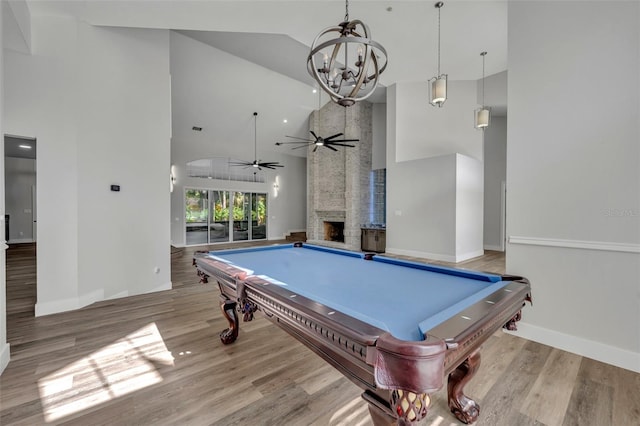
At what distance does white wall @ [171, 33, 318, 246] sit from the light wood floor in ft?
18.7

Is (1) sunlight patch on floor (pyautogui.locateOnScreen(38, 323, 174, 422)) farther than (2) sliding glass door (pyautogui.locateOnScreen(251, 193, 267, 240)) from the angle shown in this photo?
No

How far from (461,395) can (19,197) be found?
1255cm

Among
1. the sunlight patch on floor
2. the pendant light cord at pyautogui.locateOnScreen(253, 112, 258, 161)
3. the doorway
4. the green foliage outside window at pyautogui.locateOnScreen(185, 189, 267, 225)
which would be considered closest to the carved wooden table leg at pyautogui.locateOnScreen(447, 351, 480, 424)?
the sunlight patch on floor

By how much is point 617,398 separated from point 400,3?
15.1ft

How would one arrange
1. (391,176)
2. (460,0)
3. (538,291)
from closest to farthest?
1. (538,291)
2. (460,0)
3. (391,176)

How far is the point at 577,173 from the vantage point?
7.58ft

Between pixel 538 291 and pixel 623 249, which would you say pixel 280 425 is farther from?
pixel 623 249

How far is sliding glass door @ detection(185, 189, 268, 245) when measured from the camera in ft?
29.6

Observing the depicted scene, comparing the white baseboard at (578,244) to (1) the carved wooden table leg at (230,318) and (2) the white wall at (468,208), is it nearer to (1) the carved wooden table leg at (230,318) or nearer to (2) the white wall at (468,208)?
(1) the carved wooden table leg at (230,318)

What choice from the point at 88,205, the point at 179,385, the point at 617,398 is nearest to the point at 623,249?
the point at 617,398

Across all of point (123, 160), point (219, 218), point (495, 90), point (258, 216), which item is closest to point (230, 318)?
point (123, 160)

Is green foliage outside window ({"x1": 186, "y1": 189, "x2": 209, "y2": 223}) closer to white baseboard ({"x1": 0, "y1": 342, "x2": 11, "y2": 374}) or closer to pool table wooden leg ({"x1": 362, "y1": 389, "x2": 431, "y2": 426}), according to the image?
white baseboard ({"x1": 0, "y1": 342, "x2": 11, "y2": 374})

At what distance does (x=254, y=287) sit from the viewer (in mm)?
1510

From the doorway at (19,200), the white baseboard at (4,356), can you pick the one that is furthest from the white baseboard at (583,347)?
the doorway at (19,200)
